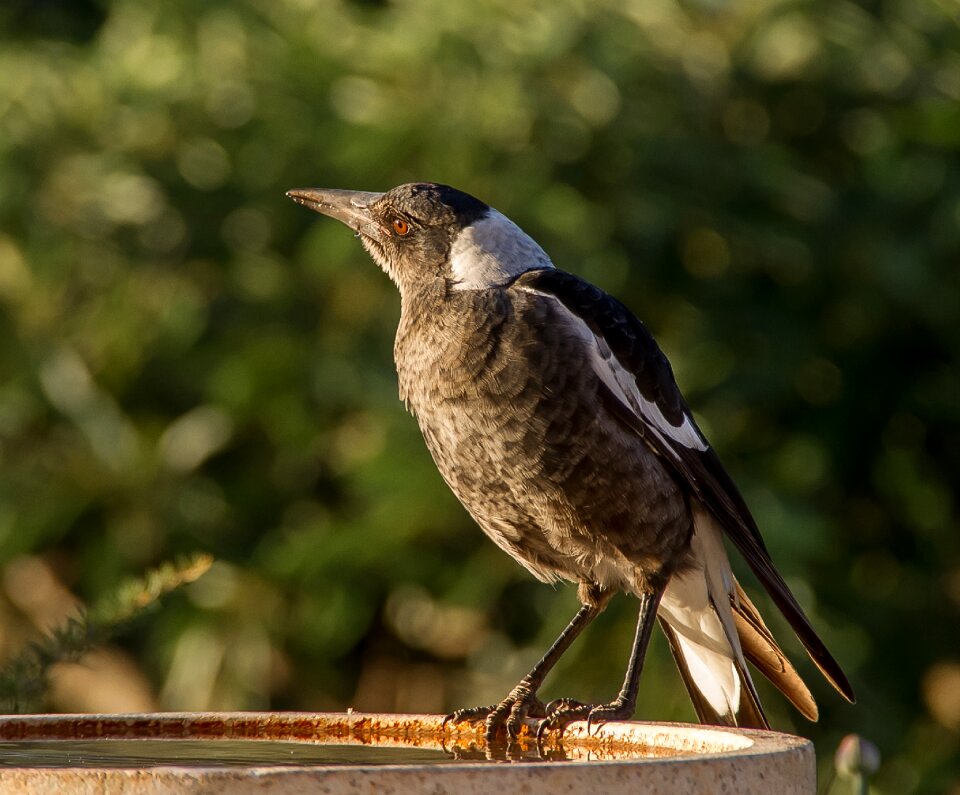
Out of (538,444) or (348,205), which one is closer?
(538,444)

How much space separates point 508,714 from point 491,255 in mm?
916

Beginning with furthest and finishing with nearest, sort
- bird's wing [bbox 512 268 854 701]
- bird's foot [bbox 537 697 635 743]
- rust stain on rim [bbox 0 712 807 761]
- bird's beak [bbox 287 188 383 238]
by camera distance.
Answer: bird's beak [bbox 287 188 383 238] → bird's wing [bbox 512 268 854 701] → bird's foot [bbox 537 697 635 743] → rust stain on rim [bbox 0 712 807 761]

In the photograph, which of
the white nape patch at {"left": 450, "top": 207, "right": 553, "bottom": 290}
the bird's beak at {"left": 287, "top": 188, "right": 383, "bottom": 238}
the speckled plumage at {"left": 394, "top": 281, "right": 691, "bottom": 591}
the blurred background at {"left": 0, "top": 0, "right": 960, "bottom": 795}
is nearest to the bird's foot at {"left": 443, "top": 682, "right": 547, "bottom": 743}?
the speckled plumage at {"left": 394, "top": 281, "right": 691, "bottom": 591}

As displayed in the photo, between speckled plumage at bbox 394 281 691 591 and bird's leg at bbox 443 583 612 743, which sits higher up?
speckled plumage at bbox 394 281 691 591

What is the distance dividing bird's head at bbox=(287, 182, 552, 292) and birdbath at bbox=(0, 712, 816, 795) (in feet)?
3.04

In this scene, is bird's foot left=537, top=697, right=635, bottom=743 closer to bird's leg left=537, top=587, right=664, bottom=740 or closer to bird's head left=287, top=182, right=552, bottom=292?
bird's leg left=537, top=587, right=664, bottom=740

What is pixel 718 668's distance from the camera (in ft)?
8.97

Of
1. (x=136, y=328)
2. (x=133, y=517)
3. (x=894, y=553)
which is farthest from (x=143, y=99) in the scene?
(x=894, y=553)

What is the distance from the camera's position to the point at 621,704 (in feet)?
7.52

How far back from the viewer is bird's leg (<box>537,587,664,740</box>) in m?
2.08

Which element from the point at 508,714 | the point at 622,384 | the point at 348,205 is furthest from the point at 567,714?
the point at 348,205

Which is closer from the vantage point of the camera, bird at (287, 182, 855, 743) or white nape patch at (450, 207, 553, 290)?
bird at (287, 182, 855, 743)

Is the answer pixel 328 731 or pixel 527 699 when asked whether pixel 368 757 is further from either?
pixel 527 699

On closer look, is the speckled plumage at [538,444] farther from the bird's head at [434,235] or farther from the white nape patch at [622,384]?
the bird's head at [434,235]
